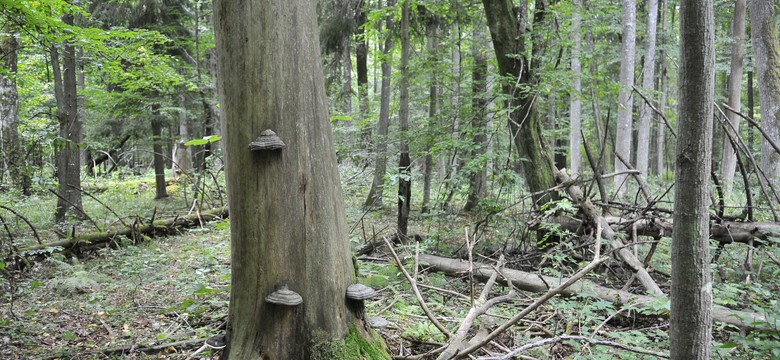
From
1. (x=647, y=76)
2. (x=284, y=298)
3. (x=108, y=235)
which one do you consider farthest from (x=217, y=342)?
(x=647, y=76)

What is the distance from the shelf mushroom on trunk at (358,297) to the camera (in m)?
2.88

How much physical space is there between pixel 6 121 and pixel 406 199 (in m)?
10.5

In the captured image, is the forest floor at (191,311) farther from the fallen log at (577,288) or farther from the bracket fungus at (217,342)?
the bracket fungus at (217,342)

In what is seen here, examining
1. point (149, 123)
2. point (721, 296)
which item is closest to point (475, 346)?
point (721, 296)

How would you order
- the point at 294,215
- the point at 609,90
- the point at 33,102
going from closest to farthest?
the point at 294,215 < the point at 609,90 < the point at 33,102

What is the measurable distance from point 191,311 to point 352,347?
109 inches

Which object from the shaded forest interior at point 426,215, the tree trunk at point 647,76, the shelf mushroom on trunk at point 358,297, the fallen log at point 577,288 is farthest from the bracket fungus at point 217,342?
the tree trunk at point 647,76

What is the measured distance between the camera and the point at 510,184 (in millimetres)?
6840

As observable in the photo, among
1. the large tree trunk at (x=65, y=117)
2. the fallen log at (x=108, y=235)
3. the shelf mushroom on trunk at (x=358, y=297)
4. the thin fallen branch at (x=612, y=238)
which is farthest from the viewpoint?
the large tree trunk at (x=65, y=117)

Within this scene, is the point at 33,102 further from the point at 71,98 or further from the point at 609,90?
the point at 609,90

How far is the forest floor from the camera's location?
377cm

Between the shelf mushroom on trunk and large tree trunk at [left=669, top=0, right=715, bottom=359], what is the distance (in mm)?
1739

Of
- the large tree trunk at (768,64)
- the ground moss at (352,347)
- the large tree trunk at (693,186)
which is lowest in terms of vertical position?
the ground moss at (352,347)

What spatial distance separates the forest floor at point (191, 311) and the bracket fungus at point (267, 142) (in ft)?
6.07
